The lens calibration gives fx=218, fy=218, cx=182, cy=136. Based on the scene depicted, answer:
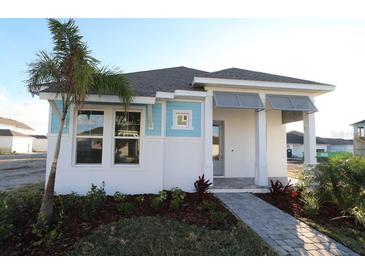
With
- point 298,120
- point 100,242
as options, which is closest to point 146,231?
point 100,242

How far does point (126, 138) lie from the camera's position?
7.36 m

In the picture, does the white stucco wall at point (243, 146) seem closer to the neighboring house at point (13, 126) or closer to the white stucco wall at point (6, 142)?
the white stucco wall at point (6, 142)

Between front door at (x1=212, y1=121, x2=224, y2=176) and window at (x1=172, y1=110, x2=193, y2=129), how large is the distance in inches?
88.0

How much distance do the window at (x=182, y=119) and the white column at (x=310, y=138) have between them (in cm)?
454

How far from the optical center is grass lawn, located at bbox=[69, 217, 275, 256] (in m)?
3.61

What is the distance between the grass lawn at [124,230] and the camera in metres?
3.66

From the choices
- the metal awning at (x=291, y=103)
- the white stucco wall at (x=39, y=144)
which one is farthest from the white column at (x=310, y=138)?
the white stucco wall at (x=39, y=144)

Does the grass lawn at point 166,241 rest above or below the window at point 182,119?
below

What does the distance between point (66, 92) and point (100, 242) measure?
10.8 feet

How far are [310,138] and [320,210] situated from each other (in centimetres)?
328

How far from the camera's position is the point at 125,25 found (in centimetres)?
676

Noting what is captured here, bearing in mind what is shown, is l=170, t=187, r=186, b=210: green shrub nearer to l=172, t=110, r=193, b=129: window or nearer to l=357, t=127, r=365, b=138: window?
l=172, t=110, r=193, b=129: window

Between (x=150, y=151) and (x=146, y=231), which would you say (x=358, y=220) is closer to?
(x=146, y=231)

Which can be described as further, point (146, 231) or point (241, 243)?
point (146, 231)
